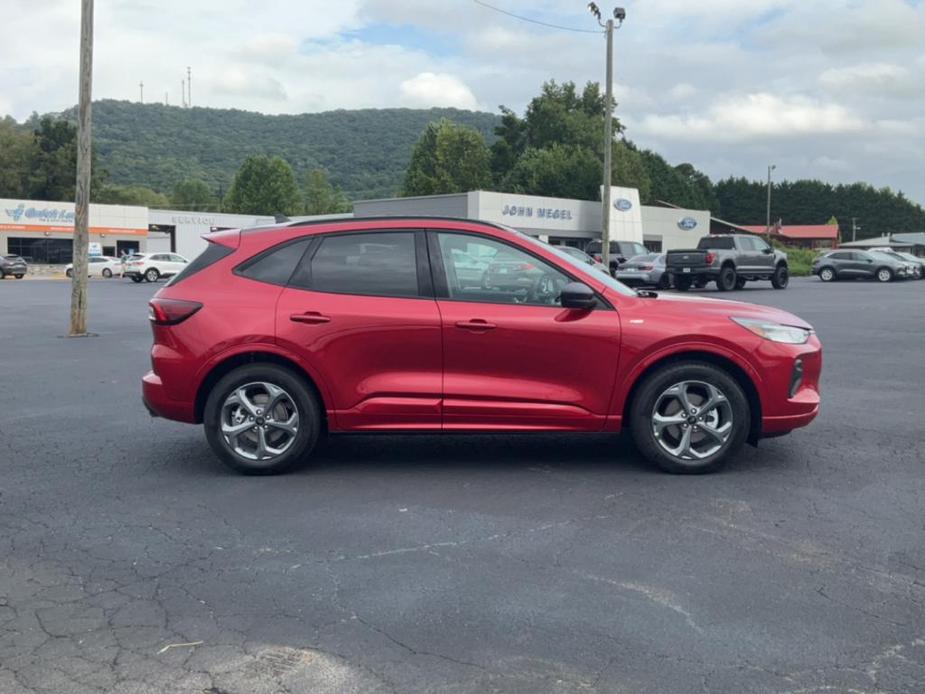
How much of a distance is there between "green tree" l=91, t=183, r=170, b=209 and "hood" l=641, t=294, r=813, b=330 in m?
93.7

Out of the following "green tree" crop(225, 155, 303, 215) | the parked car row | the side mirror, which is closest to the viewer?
the side mirror

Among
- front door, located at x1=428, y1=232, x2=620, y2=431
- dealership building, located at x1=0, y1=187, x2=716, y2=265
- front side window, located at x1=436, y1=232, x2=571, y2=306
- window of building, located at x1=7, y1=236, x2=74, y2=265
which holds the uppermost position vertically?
dealership building, located at x1=0, y1=187, x2=716, y2=265

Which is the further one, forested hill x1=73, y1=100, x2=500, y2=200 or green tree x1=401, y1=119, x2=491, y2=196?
forested hill x1=73, y1=100, x2=500, y2=200

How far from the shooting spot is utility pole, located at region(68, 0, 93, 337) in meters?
16.3

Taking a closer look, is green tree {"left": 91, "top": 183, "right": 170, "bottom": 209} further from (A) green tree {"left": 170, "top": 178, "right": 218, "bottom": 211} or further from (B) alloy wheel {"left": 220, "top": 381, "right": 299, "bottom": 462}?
(B) alloy wheel {"left": 220, "top": 381, "right": 299, "bottom": 462}

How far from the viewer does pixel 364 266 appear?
20.5 ft

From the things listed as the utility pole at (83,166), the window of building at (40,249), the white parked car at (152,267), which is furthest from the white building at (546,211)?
the utility pole at (83,166)

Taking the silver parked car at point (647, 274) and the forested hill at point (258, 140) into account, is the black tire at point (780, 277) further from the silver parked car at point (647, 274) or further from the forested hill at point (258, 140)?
the forested hill at point (258, 140)

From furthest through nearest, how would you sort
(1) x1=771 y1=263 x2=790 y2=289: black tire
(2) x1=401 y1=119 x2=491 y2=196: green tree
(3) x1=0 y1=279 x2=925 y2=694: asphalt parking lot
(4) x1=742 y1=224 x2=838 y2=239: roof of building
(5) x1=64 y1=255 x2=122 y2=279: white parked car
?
(4) x1=742 y1=224 x2=838 y2=239: roof of building
(2) x1=401 y1=119 x2=491 y2=196: green tree
(5) x1=64 y1=255 x2=122 y2=279: white parked car
(1) x1=771 y1=263 x2=790 y2=289: black tire
(3) x1=0 y1=279 x2=925 y2=694: asphalt parking lot

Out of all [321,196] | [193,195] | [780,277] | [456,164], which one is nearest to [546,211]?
[780,277]

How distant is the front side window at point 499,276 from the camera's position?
610 cm

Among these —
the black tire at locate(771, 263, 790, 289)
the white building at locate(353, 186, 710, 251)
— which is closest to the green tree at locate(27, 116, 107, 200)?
the white building at locate(353, 186, 710, 251)

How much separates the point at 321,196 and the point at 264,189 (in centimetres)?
807

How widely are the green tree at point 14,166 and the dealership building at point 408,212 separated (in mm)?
27767
